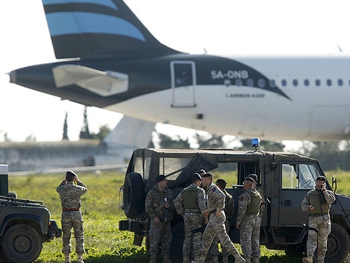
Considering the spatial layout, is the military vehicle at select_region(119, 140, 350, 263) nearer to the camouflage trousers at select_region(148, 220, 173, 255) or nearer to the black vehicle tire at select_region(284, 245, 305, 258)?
the camouflage trousers at select_region(148, 220, 173, 255)

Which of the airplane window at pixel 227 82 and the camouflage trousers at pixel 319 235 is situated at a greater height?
the airplane window at pixel 227 82

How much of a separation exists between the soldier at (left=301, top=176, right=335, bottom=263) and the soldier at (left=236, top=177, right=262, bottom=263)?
80 cm

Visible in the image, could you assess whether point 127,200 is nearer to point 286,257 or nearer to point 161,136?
point 286,257

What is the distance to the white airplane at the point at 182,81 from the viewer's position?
83.9ft

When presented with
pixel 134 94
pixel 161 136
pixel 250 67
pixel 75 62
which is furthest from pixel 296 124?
pixel 161 136

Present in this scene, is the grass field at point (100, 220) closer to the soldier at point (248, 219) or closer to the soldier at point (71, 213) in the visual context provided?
the soldier at point (71, 213)

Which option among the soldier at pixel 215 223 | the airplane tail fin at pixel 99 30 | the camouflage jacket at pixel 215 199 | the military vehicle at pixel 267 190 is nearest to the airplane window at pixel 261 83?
the airplane tail fin at pixel 99 30

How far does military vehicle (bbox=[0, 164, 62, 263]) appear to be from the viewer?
44.0 ft

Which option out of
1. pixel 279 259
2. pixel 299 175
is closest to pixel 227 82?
pixel 279 259

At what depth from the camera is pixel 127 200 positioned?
1440 centimetres

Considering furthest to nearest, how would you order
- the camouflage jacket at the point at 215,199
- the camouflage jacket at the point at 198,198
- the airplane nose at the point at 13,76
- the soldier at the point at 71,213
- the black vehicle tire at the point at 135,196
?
1. the airplane nose at the point at 13,76
2. the black vehicle tire at the point at 135,196
3. the soldier at the point at 71,213
4. the camouflage jacket at the point at 198,198
5. the camouflage jacket at the point at 215,199

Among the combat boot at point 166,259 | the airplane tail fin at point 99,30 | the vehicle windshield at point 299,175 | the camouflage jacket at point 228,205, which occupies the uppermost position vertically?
the airplane tail fin at point 99,30

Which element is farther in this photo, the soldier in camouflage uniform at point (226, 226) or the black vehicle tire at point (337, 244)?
the black vehicle tire at point (337, 244)

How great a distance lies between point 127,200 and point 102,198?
1573cm
